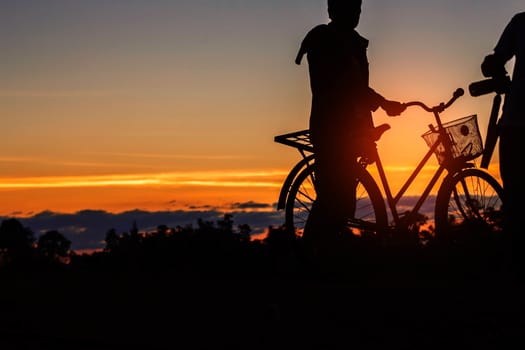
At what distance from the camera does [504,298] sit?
6.77 meters

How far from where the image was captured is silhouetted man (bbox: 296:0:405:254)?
8.50m

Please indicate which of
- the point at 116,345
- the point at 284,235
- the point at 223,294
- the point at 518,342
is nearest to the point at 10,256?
the point at 284,235

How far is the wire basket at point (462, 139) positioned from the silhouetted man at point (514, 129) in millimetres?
556

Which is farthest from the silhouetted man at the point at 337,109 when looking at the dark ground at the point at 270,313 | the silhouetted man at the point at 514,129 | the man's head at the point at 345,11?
the silhouetted man at the point at 514,129

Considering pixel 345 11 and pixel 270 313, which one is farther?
pixel 345 11

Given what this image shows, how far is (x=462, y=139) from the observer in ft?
30.1

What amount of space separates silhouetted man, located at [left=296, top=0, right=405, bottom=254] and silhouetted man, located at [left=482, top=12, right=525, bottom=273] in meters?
1.10

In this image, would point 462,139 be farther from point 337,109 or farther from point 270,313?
point 270,313

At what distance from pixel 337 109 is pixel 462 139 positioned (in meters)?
1.54

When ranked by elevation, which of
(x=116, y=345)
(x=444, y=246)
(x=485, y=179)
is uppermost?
(x=485, y=179)

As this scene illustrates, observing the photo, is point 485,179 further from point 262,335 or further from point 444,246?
point 262,335

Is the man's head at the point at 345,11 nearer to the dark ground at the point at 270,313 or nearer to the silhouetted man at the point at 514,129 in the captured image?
the silhouetted man at the point at 514,129

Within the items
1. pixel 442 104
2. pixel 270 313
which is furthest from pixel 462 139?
pixel 270 313

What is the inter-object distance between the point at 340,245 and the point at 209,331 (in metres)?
3.01
